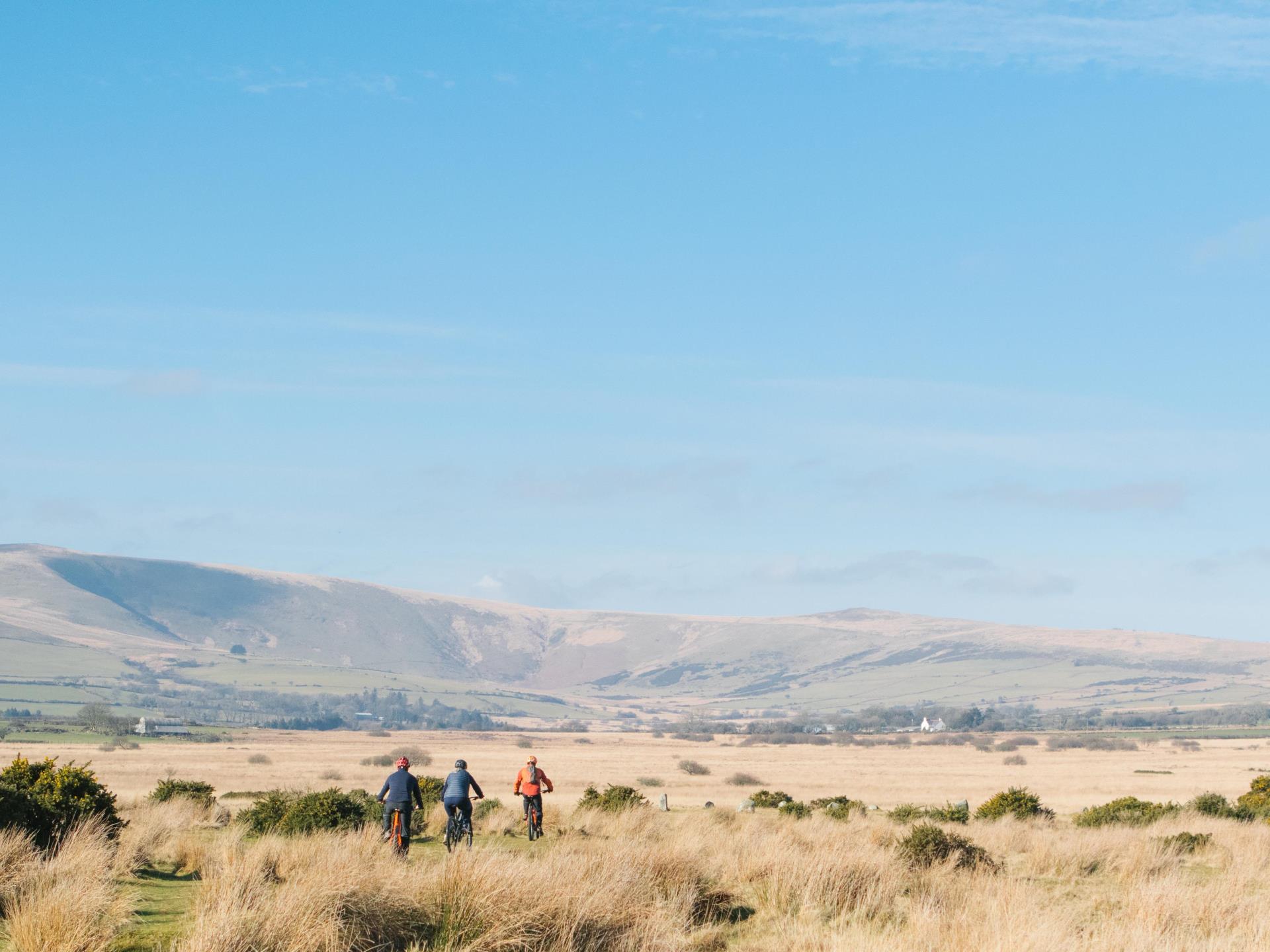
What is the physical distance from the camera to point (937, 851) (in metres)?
19.2

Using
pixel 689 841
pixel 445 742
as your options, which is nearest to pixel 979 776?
pixel 689 841

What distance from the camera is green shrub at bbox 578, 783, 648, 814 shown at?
29547mm

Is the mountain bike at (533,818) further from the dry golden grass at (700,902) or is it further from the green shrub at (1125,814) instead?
the green shrub at (1125,814)

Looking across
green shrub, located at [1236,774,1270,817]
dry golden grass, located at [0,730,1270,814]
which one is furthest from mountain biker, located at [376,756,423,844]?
green shrub, located at [1236,774,1270,817]

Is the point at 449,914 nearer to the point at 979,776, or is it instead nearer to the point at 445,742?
the point at 979,776

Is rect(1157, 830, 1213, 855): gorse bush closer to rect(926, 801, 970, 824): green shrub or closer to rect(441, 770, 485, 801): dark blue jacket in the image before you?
rect(926, 801, 970, 824): green shrub

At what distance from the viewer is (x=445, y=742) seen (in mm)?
151750

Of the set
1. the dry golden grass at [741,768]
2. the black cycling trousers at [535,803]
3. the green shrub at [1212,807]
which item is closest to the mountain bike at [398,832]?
the black cycling trousers at [535,803]

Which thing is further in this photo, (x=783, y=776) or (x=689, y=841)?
(x=783, y=776)

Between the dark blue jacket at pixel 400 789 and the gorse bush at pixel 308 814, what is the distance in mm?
1219

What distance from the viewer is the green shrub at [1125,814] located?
29156 mm

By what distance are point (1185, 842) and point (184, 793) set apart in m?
22.3

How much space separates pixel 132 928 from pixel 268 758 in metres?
82.5

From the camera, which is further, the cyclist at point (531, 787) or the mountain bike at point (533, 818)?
the cyclist at point (531, 787)
